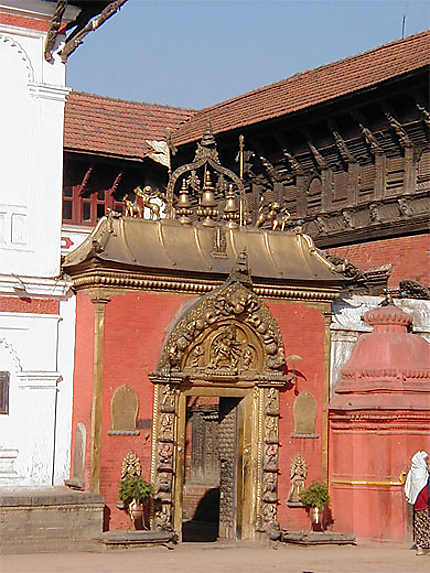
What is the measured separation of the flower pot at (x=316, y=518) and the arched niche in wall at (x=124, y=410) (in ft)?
9.69

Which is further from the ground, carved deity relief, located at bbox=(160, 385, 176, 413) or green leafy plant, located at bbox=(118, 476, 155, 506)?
carved deity relief, located at bbox=(160, 385, 176, 413)

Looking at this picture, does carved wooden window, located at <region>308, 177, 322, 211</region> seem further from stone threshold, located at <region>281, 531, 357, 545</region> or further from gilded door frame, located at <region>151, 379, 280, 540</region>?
stone threshold, located at <region>281, 531, 357, 545</region>

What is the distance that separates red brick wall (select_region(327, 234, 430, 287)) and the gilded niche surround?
494cm

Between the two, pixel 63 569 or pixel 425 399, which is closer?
pixel 63 569

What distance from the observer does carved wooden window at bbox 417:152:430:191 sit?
22.0m

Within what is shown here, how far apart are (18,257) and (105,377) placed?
2333 mm

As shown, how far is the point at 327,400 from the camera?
18219mm

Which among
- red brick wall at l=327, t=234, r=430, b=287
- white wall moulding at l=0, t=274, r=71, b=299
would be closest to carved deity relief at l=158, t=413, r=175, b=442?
white wall moulding at l=0, t=274, r=71, b=299

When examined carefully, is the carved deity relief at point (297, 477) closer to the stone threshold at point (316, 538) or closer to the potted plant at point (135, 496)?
the stone threshold at point (316, 538)

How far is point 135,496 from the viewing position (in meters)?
16.5

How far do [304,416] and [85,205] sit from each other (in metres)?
10.5

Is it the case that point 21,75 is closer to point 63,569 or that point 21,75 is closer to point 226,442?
point 226,442

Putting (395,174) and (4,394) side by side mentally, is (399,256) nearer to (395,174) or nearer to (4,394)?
(395,174)

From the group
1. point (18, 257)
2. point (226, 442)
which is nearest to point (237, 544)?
point (226, 442)
